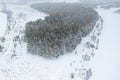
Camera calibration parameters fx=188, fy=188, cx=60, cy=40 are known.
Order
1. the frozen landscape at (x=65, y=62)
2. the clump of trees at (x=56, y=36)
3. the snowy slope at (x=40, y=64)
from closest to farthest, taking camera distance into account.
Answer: the snowy slope at (x=40, y=64), the frozen landscape at (x=65, y=62), the clump of trees at (x=56, y=36)

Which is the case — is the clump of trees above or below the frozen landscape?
above

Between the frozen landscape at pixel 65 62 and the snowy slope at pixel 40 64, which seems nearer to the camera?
the snowy slope at pixel 40 64

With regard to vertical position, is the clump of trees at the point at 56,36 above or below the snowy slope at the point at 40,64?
above

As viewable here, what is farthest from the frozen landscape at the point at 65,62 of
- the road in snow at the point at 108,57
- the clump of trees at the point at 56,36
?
the clump of trees at the point at 56,36

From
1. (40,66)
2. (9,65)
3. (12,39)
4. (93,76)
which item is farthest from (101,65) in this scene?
(12,39)

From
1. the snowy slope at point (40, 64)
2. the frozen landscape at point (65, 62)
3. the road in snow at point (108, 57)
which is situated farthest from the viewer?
the road in snow at point (108, 57)

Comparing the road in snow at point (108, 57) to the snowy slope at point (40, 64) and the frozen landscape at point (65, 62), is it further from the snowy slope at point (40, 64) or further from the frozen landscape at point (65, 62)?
the snowy slope at point (40, 64)

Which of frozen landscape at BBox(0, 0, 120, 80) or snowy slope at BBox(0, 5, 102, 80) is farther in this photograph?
frozen landscape at BBox(0, 0, 120, 80)

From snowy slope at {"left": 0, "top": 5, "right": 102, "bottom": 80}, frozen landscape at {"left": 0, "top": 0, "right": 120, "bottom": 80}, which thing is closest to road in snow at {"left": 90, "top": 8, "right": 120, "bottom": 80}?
frozen landscape at {"left": 0, "top": 0, "right": 120, "bottom": 80}

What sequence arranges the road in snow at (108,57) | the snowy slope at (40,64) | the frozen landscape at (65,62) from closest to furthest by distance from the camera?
the snowy slope at (40,64), the frozen landscape at (65,62), the road in snow at (108,57)

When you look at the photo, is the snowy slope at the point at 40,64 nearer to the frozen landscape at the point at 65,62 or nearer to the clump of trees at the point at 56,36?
the frozen landscape at the point at 65,62

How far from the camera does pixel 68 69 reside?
33156 mm

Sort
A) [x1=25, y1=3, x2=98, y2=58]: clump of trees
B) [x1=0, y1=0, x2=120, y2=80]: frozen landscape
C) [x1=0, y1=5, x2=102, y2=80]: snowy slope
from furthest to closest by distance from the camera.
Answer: [x1=25, y1=3, x2=98, y2=58]: clump of trees < [x1=0, y1=0, x2=120, y2=80]: frozen landscape < [x1=0, y1=5, x2=102, y2=80]: snowy slope

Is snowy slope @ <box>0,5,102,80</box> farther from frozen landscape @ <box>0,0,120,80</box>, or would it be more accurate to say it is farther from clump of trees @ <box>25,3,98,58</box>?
clump of trees @ <box>25,3,98,58</box>
